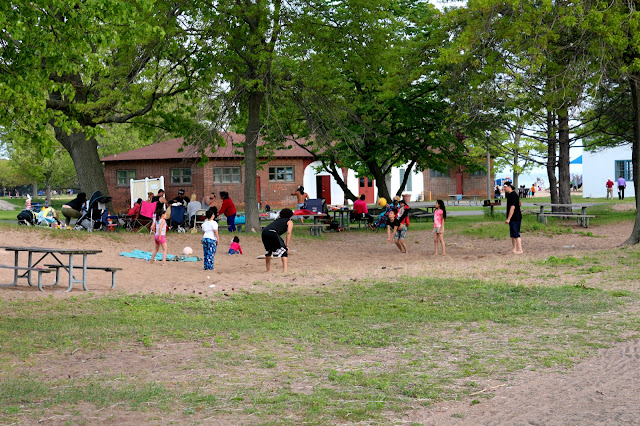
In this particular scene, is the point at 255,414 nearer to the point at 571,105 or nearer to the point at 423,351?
the point at 423,351

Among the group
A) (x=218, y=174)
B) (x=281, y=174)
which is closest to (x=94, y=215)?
(x=218, y=174)

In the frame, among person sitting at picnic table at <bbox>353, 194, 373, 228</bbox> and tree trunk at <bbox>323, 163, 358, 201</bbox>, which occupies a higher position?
tree trunk at <bbox>323, 163, 358, 201</bbox>

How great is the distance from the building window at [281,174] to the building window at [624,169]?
2290 cm

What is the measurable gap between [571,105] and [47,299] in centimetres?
1316

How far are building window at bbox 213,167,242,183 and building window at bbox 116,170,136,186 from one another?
207 inches

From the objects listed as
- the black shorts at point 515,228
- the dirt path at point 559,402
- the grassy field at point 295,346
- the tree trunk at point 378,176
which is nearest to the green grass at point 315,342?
the grassy field at point 295,346

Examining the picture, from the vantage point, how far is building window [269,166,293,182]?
49.2 m

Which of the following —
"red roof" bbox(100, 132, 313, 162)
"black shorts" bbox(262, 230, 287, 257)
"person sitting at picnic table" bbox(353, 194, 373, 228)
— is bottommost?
"black shorts" bbox(262, 230, 287, 257)

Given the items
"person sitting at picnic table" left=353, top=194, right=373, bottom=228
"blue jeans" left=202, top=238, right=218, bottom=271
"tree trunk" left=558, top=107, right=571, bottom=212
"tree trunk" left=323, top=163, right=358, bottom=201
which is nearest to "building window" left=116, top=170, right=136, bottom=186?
"tree trunk" left=323, top=163, right=358, bottom=201

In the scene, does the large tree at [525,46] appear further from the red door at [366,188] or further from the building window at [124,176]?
the red door at [366,188]

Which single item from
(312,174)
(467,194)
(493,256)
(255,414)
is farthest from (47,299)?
(467,194)

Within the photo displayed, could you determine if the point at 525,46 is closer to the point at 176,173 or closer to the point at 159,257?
the point at 159,257

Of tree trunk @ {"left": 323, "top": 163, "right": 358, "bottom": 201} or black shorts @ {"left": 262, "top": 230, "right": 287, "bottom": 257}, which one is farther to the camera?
tree trunk @ {"left": 323, "top": 163, "right": 358, "bottom": 201}

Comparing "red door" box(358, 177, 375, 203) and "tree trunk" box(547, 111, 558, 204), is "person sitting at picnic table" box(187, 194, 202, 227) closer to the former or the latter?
"tree trunk" box(547, 111, 558, 204)
